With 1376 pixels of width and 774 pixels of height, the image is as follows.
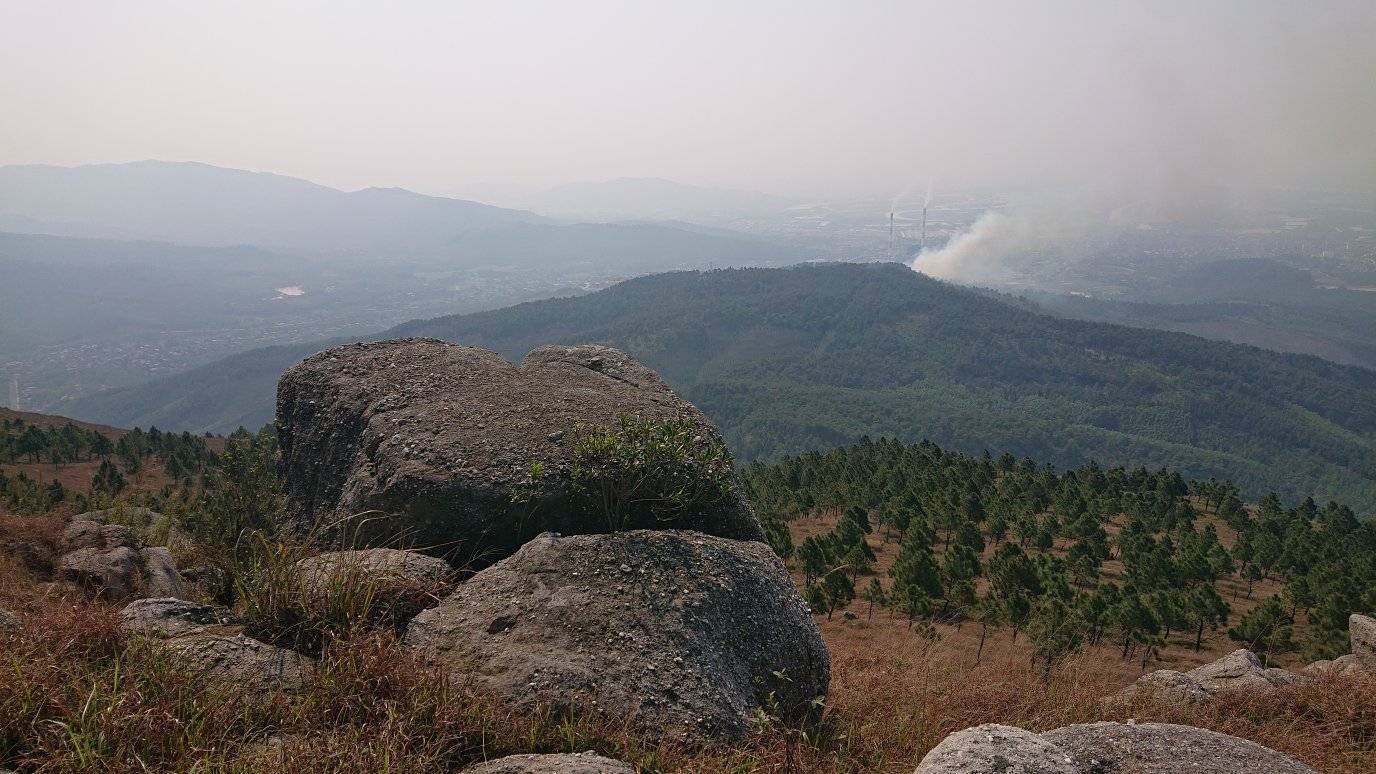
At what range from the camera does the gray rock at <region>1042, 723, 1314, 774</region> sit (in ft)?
14.4

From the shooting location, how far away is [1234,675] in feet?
32.7

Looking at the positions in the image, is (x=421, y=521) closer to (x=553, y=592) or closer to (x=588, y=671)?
(x=553, y=592)

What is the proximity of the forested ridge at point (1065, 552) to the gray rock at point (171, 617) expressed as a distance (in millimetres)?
11146

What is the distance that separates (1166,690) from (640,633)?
20.5ft

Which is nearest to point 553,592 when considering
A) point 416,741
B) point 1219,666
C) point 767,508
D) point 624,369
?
point 416,741

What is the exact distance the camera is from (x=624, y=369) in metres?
9.47

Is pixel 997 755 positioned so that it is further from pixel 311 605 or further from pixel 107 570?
pixel 107 570

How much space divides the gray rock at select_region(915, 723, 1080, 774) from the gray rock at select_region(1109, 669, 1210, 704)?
367 cm

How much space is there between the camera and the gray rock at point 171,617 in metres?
4.68

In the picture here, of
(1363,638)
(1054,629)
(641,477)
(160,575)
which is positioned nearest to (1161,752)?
(641,477)

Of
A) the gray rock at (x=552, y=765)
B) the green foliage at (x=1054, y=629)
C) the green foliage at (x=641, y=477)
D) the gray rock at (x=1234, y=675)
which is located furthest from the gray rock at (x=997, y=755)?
the green foliage at (x=1054, y=629)

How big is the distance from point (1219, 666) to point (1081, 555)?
109ft

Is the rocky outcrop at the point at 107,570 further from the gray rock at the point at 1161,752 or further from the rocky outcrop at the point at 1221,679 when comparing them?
the rocky outcrop at the point at 1221,679

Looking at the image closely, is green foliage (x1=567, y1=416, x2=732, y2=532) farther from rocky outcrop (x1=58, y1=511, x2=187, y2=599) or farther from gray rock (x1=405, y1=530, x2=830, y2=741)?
rocky outcrop (x1=58, y1=511, x2=187, y2=599)
